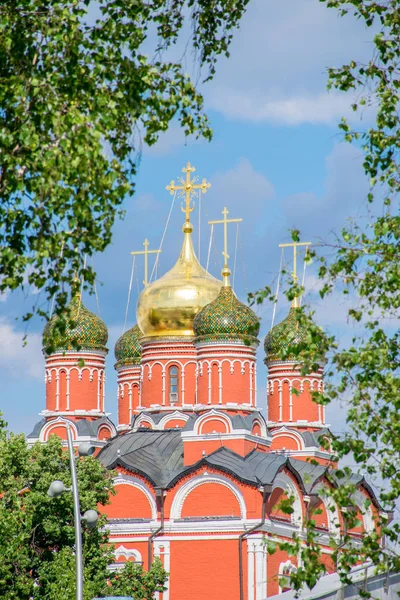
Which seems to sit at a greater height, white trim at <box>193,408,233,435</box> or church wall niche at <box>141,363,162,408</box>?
church wall niche at <box>141,363,162,408</box>

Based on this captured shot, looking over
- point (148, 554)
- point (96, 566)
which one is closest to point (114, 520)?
point (148, 554)

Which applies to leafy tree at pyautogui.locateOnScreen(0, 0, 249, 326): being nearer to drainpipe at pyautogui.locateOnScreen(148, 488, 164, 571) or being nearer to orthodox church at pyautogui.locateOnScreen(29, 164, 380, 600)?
orthodox church at pyautogui.locateOnScreen(29, 164, 380, 600)

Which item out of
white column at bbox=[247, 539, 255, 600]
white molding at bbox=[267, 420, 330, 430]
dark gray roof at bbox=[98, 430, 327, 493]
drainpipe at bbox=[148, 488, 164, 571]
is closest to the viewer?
white column at bbox=[247, 539, 255, 600]

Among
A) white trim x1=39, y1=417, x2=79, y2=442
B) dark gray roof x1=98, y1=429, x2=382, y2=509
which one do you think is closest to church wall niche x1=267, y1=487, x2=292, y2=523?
dark gray roof x1=98, y1=429, x2=382, y2=509

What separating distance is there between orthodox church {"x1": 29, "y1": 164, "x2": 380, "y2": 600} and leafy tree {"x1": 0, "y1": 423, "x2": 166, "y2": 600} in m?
2.77

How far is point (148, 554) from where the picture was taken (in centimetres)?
3209

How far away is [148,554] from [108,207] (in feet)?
78.9

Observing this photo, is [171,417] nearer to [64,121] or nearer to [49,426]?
[49,426]

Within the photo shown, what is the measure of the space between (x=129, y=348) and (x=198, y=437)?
30.3 ft

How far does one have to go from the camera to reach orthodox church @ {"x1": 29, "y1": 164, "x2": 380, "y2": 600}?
3138 cm

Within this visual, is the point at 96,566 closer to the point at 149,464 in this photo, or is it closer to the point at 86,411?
the point at 149,464

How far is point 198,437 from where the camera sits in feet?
109

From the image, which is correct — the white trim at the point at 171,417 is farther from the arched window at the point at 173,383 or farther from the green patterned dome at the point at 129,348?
the green patterned dome at the point at 129,348

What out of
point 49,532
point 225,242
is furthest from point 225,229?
point 49,532
